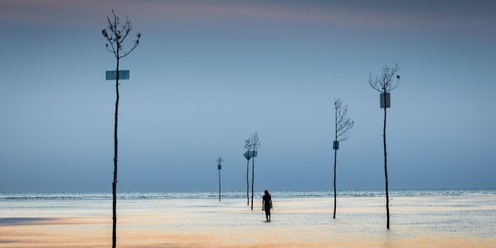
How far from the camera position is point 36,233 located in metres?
35.8

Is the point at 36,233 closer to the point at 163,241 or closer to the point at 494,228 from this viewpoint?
the point at 163,241

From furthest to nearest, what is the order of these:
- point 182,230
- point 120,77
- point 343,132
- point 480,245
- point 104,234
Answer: point 343,132 < point 182,230 < point 104,234 < point 480,245 < point 120,77

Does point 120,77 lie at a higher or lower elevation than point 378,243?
higher

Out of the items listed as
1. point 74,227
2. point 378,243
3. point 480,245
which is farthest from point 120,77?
point 74,227

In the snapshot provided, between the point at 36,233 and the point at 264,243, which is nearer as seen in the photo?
the point at 264,243

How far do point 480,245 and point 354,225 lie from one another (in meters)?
12.7

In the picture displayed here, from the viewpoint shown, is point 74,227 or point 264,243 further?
point 74,227

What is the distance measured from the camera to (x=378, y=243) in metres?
27.4

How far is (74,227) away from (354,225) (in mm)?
13656

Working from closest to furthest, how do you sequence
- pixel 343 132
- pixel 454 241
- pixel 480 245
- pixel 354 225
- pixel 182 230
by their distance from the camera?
1. pixel 480 245
2. pixel 454 241
3. pixel 182 230
4. pixel 354 225
5. pixel 343 132

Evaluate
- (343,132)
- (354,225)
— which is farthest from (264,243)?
(343,132)

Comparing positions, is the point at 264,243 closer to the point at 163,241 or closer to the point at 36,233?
the point at 163,241

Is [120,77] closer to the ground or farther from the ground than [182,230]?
farther from the ground

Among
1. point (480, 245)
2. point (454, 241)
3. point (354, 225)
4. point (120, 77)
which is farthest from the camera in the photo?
point (354, 225)
